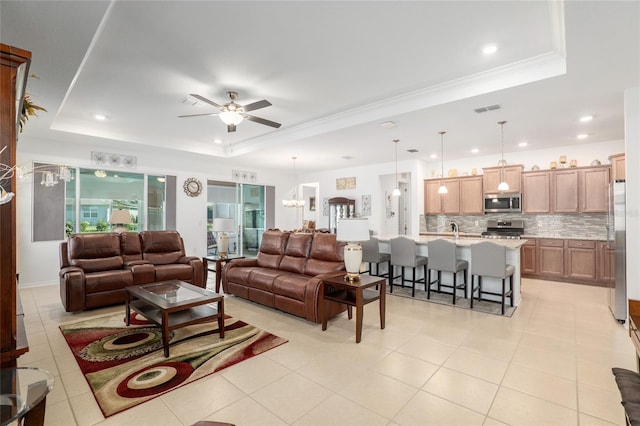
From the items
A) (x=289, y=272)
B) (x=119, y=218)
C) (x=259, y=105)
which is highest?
(x=259, y=105)

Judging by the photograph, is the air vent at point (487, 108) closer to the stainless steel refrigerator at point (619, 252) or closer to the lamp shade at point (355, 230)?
the stainless steel refrigerator at point (619, 252)

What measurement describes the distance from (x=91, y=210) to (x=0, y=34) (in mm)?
4709

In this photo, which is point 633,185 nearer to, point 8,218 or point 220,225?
point 8,218

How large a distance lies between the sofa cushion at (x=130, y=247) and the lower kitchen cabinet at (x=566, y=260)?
7.46 meters

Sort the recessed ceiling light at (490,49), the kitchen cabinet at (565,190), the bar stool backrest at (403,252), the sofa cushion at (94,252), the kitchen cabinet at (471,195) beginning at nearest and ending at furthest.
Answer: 1. the recessed ceiling light at (490,49)
2. the sofa cushion at (94,252)
3. the bar stool backrest at (403,252)
4. the kitchen cabinet at (565,190)
5. the kitchen cabinet at (471,195)

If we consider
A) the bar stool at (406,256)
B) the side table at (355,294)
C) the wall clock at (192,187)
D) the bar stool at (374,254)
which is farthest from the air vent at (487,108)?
the wall clock at (192,187)

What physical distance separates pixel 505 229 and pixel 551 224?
0.86 metres

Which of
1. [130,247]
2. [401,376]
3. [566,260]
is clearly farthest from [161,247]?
[566,260]

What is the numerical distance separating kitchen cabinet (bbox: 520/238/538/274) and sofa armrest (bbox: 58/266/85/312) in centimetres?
769

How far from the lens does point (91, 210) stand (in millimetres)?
6469

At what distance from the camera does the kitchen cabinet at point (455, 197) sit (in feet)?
23.9

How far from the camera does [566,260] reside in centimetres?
601

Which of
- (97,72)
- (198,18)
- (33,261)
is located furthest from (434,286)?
(33,261)

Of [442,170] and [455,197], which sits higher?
[442,170]
